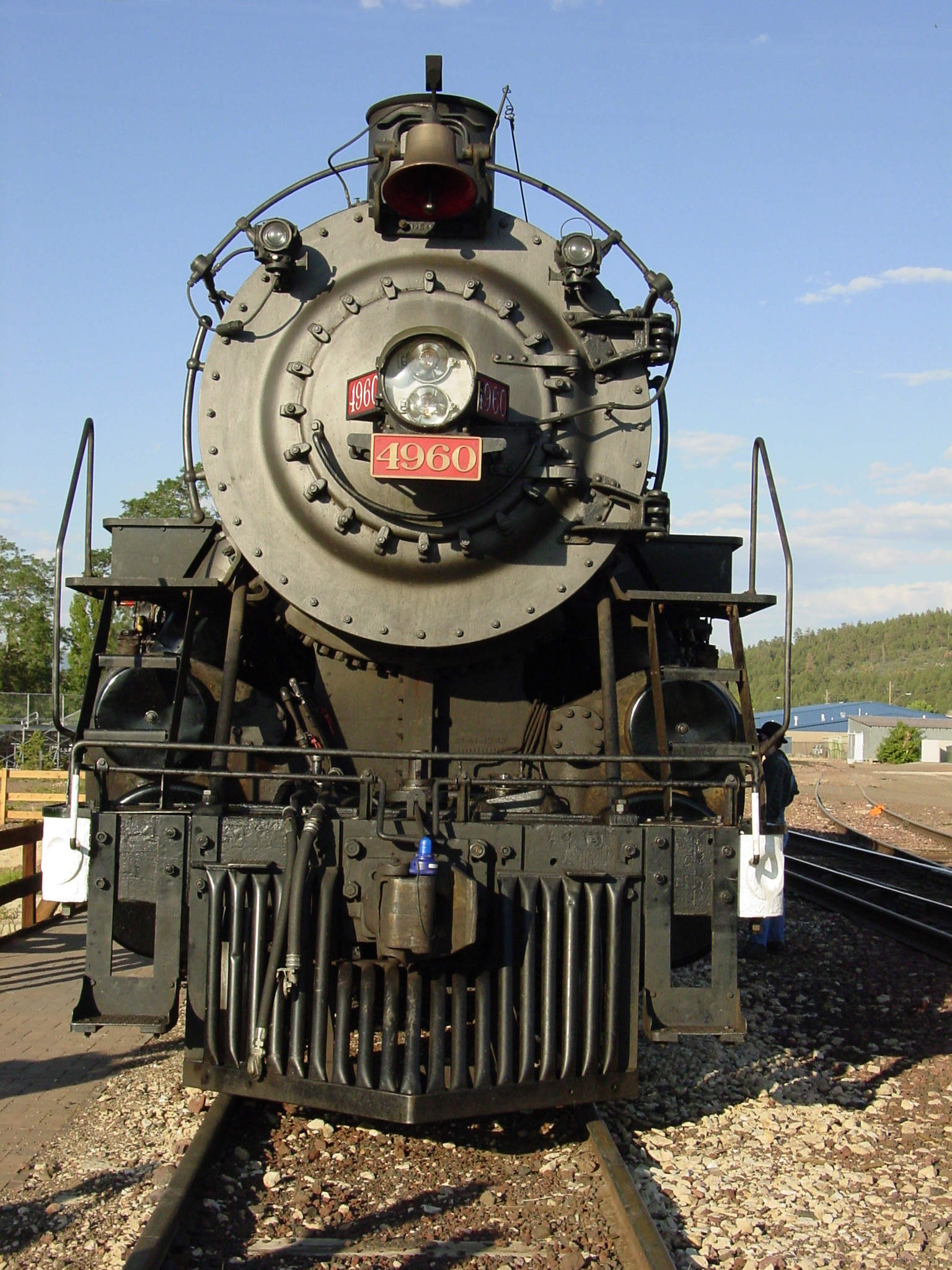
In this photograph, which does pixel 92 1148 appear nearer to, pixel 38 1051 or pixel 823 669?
pixel 38 1051

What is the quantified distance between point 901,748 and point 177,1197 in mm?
48188

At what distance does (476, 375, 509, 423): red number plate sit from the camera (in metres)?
4.85

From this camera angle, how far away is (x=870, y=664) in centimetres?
14262

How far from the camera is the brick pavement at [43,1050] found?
15.3 ft

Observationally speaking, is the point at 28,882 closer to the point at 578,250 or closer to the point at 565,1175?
the point at 565,1175

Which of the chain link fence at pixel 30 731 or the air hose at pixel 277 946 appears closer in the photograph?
the air hose at pixel 277 946

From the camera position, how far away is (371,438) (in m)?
4.86

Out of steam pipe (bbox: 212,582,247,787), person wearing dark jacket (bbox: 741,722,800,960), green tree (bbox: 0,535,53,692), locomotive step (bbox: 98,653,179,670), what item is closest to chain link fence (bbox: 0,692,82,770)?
green tree (bbox: 0,535,53,692)

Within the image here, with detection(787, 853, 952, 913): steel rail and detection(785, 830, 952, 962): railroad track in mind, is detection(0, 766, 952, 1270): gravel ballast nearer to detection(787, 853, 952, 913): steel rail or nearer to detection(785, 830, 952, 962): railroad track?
detection(785, 830, 952, 962): railroad track

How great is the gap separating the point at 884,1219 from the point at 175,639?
3.73 m

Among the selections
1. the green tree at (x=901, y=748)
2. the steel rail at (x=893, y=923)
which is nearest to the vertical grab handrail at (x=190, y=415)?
the steel rail at (x=893, y=923)

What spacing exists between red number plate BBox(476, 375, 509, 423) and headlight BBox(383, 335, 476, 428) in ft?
0.17

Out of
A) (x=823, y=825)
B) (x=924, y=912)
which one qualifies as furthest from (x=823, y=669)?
(x=924, y=912)

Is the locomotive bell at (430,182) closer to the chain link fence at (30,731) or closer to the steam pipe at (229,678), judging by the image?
the steam pipe at (229,678)
